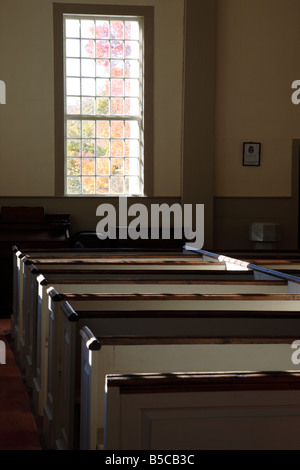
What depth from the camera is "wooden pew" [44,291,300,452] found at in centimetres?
285

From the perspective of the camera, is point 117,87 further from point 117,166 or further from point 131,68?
point 117,166

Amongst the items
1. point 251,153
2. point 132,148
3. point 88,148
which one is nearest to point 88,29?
point 88,148

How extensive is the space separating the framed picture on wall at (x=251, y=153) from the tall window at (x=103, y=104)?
141 cm

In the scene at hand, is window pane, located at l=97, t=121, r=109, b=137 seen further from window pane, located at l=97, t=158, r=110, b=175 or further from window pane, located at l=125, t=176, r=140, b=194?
window pane, located at l=125, t=176, r=140, b=194

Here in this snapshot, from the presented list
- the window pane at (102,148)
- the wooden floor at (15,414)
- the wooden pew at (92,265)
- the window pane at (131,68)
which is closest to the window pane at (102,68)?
the window pane at (131,68)

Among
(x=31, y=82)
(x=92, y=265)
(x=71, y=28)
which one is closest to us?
(x=92, y=265)

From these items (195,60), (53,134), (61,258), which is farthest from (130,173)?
(61,258)

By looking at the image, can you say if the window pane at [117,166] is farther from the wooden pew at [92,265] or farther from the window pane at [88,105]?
the wooden pew at [92,265]

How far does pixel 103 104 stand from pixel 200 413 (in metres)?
7.66

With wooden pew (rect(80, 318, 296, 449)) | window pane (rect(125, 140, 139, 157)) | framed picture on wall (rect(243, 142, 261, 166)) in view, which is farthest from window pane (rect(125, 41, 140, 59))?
wooden pew (rect(80, 318, 296, 449))

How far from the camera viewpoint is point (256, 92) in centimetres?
924

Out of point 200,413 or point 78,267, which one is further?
point 78,267

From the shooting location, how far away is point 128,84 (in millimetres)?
9094

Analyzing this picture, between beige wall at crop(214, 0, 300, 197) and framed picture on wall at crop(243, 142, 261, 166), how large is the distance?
2.7 inches
